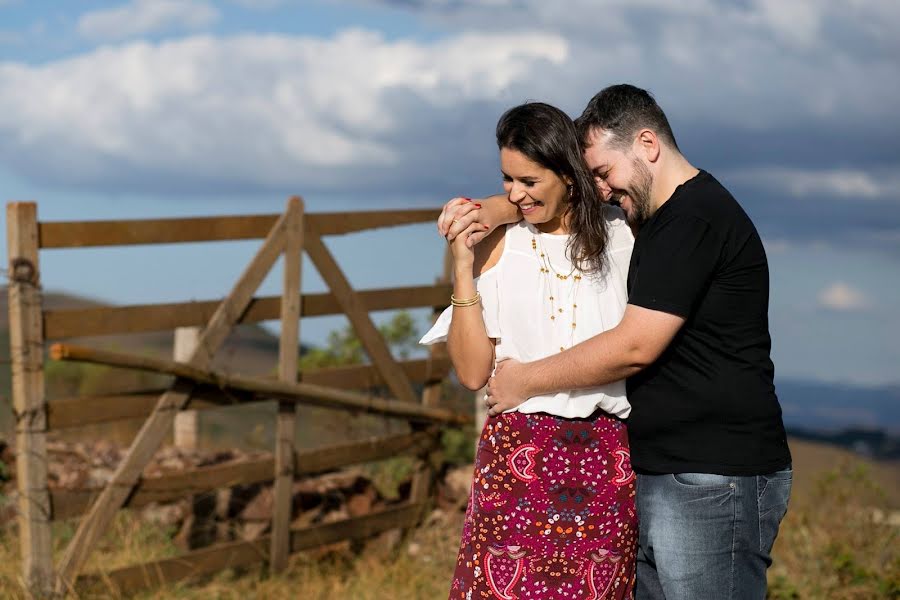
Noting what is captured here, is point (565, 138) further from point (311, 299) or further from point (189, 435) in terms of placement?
point (189, 435)

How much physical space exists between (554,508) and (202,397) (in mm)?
2938

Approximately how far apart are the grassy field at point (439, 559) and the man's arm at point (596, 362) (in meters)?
2.97

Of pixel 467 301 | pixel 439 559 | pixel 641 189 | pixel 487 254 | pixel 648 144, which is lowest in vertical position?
pixel 439 559

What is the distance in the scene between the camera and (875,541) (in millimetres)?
6137

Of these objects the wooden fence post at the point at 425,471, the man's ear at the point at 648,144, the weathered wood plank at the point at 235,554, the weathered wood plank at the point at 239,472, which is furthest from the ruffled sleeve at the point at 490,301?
the wooden fence post at the point at 425,471

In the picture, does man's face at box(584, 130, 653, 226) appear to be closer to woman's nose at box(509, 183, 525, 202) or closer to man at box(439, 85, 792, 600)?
man at box(439, 85, 792, 600)

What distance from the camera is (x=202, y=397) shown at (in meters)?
5.46

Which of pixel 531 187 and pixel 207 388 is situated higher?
pixel 531 187

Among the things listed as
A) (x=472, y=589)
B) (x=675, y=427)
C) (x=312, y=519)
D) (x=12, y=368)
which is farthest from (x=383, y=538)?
(x=675, y=427)

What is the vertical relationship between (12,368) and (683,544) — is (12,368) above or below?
above

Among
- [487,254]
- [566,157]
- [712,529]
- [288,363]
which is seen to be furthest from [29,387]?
[712,529]

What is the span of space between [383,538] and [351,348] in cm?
213

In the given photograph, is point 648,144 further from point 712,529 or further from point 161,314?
point 161,314

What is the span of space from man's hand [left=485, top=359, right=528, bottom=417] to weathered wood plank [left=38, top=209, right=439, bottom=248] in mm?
2788
